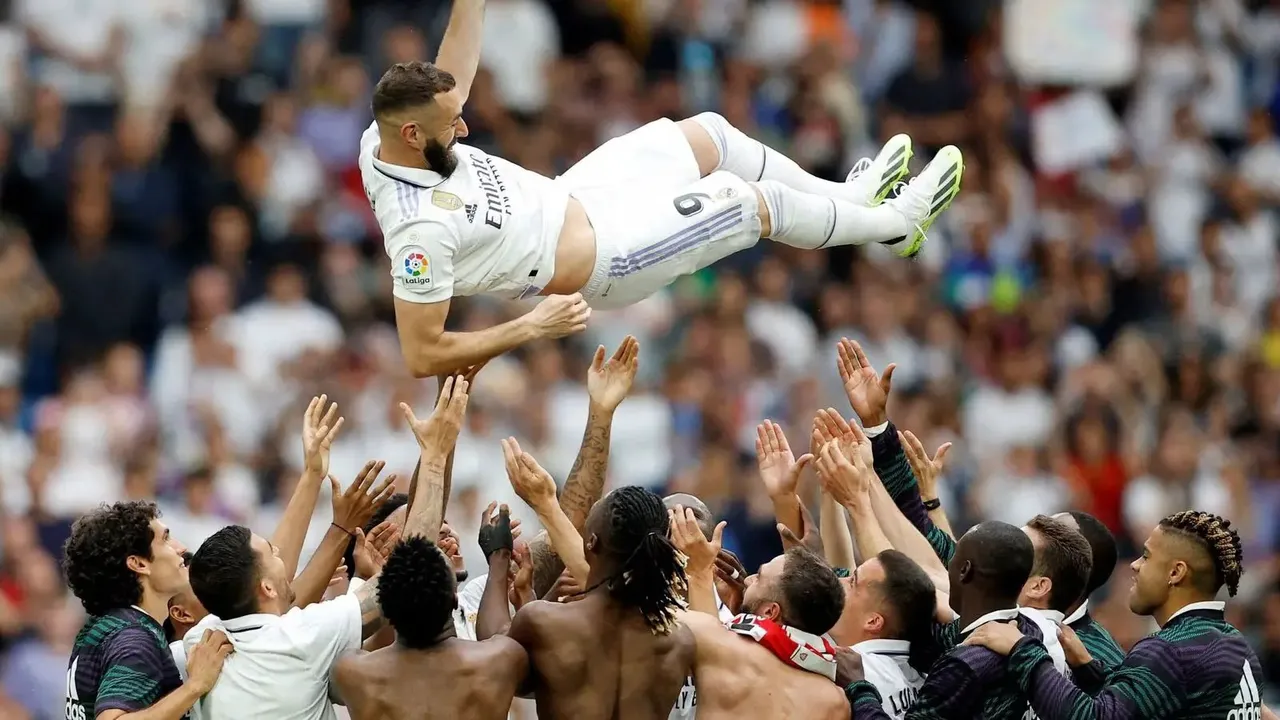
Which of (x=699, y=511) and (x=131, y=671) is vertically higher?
(x=131, y=671)

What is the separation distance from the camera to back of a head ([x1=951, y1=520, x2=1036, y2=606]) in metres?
7.41

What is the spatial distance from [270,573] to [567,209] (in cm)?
208

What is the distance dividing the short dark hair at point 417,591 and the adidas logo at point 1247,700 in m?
2.85

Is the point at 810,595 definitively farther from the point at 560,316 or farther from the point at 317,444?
the point at 317,444

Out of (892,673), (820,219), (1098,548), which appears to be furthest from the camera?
(820,219)

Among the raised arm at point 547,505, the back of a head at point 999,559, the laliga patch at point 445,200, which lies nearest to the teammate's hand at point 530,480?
the raised arm at point 547,505

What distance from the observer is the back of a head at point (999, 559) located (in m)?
7.41

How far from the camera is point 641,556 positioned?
7.27 metres

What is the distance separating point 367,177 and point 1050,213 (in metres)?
10.3

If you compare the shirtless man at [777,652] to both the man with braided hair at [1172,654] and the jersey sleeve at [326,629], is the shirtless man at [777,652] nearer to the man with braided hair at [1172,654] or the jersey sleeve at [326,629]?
the man with braided hair at [1172,654]

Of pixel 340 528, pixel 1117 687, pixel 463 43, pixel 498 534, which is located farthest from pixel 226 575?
pixel 1117 687

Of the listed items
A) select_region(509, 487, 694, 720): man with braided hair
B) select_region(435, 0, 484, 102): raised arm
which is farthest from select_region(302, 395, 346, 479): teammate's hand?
select_region(435, 0, 484, 102): raised arm

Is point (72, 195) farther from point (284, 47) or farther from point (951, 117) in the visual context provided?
point (951, 117)

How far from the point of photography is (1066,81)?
18.4m
